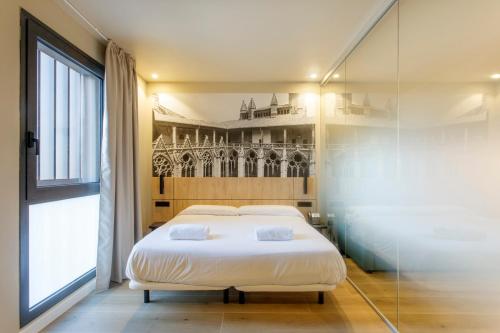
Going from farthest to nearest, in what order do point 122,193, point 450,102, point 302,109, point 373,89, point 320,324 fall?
point 302,109
point 122,193
point 373,89
point 320,324
point 450,102

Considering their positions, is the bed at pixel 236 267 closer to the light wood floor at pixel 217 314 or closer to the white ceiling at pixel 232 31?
the light wood floor at pixel 217 314

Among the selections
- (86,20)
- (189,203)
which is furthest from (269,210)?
(86,20)

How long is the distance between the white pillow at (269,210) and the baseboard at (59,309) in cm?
186

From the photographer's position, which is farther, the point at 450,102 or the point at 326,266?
the point at 326,266

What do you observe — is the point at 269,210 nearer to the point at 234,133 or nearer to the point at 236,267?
the point at 234,133

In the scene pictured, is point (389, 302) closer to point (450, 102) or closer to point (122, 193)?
point (450, 102)

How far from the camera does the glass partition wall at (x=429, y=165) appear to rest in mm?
1245

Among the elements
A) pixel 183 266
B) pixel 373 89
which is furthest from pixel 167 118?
pixel 373 89

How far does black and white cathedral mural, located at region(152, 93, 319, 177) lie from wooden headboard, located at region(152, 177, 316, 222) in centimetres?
12

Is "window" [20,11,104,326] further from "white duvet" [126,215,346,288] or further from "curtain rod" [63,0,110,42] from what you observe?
"white duvet" [126,215,346,288]

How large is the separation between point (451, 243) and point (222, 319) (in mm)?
1691

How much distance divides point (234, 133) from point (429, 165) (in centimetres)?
298

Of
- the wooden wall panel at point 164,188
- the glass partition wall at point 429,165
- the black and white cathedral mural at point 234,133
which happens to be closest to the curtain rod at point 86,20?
the black and white cathedral mural at point 234,133

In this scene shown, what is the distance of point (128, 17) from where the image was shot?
2.52 metres
